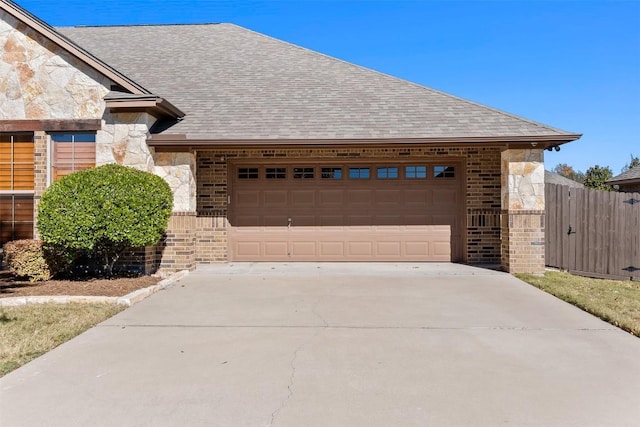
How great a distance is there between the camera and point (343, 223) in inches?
416

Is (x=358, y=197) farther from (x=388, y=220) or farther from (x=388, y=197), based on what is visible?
(x=388, y=220)

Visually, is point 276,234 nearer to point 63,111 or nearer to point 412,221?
point 412,221

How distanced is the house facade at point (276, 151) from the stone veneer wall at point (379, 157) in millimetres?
33

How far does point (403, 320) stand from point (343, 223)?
514 centimetres

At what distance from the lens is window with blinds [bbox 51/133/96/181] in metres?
9.12

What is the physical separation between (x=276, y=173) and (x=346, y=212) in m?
2.08

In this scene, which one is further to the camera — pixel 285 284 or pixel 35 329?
pixel 285 284

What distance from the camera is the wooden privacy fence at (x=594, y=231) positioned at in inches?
354

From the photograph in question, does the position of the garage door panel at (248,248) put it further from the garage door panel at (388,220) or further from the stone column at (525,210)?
the stone column at (525,210)

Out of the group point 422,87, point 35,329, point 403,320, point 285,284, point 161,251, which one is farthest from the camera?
point 422,87

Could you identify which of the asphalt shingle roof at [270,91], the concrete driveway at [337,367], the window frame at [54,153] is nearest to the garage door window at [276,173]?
the asphalt shingle roof at [270,91]

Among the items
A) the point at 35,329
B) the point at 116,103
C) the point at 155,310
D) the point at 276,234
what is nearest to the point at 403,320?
the point at 155,310

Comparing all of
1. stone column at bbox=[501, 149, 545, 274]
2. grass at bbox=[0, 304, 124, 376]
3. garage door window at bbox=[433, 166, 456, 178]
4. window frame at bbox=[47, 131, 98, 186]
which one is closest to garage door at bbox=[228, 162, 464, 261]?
garage door window at bbox=[433, 166, 456, 178]

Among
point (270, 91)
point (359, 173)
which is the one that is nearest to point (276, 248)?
point (359, 173)
